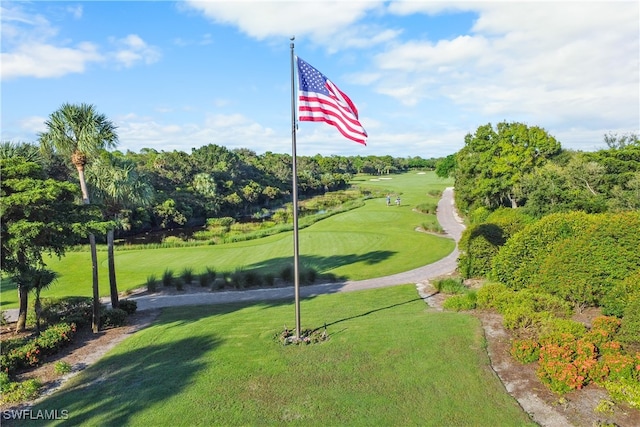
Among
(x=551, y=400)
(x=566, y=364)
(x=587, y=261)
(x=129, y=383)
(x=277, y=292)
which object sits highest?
(x=587, y=261)

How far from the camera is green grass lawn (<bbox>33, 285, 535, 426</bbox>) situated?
8406 mm

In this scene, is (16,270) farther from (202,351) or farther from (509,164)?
(509,164)

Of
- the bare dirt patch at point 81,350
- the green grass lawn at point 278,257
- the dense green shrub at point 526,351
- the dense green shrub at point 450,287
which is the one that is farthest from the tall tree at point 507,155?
the bare dirt patch at point 81,350

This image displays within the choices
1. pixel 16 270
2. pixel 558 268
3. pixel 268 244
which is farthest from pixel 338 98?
pixel 268 244

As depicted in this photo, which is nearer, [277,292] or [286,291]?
[277,292]

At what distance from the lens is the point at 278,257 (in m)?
28.8

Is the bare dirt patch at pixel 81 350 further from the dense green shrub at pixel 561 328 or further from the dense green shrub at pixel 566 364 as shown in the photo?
the dense green shrub at pixel 561 328

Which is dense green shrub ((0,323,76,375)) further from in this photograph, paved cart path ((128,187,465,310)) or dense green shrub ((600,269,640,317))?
dense green shrub ((600,269,640,317))

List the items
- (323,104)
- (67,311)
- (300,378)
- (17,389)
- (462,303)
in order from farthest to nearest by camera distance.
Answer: (67,311), (462,303), (323,104), (17,389), (300,378)

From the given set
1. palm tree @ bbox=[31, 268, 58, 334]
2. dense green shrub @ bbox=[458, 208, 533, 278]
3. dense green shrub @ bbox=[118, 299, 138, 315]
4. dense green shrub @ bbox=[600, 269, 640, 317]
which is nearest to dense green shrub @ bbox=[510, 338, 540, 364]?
dense green shrub @ bbox=[600, 269, 640, 317]

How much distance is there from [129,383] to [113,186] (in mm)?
9974

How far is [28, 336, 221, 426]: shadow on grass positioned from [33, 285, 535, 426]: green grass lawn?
3cm

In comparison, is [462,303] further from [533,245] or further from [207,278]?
[207,278]

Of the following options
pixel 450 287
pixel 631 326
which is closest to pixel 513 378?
pixel 631 326
